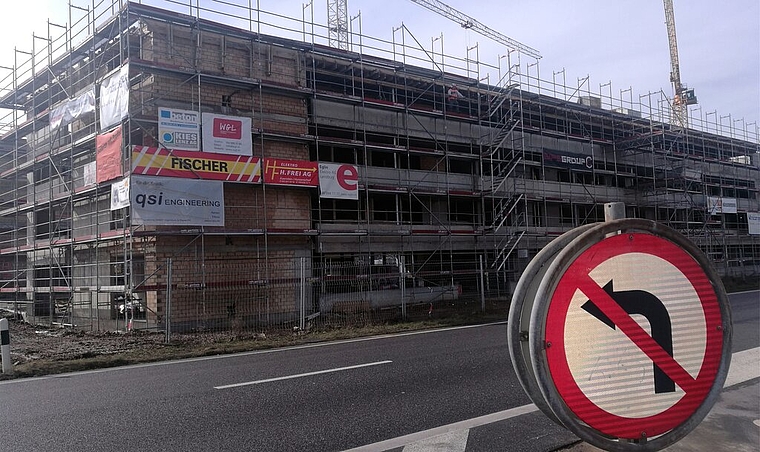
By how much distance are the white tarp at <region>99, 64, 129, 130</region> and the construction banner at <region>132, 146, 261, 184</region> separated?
4.70 ft

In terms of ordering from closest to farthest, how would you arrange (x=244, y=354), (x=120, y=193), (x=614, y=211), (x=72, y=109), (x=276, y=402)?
(x=614, y=211) → (x=276, y=402) → (x=244, y=354) → (x=120, y=193) → (x=72, y=109)

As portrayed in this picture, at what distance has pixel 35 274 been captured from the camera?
802 inches

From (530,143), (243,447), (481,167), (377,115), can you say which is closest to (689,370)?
(243,447)

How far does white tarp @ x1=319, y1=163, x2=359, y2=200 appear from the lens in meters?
17.9

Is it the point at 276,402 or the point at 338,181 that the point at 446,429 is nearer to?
the point at 276,402

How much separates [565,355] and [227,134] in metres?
15.1

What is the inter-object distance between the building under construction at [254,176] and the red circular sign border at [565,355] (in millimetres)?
12379

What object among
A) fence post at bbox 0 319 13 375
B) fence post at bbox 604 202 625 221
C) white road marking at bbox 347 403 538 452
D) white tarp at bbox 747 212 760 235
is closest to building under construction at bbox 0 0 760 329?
fence post at bbox 0 319 13 375

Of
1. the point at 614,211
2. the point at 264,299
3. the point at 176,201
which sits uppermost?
the point at 176,201

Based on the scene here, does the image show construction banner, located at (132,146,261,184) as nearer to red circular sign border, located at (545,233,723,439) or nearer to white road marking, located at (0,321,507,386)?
white road marking, located at (0,321,507,386)

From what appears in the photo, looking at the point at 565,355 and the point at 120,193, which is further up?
the point at 120,193

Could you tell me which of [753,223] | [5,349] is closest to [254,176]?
[5,349]

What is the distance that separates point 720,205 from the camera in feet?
111

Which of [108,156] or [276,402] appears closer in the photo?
[276,402]
